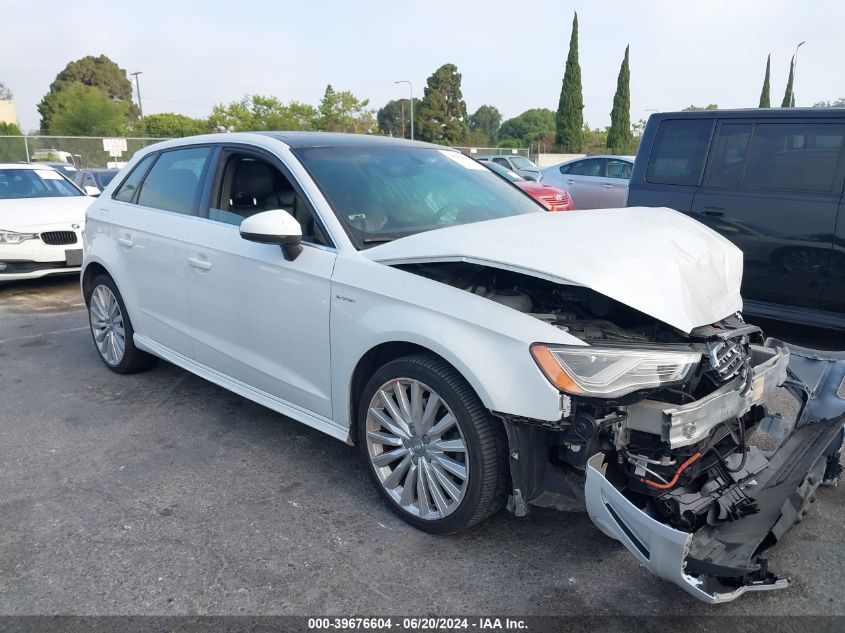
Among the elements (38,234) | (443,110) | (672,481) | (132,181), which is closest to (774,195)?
(672,481)

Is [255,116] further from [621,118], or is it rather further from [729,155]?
[729,155]

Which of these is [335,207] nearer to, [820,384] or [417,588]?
[417,588]

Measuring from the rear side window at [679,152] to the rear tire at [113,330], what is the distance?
4365 millimetres

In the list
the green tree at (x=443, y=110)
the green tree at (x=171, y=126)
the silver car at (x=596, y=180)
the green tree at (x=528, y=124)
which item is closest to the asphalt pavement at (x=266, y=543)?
the silver car at (x=596, y=180)

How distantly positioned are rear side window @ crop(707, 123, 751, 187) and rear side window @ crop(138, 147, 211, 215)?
393 cm

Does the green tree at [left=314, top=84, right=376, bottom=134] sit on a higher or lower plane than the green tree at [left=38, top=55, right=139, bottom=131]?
lower

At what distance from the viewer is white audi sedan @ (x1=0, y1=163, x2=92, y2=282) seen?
7852 mm

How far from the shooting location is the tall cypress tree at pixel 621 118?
45.2 meters

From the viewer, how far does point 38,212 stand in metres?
8.23

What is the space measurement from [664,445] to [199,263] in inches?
106

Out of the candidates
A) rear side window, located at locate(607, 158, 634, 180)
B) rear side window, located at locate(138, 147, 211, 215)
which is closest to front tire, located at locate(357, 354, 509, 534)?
rear side window, located at locate(138, 147, 211, 215)

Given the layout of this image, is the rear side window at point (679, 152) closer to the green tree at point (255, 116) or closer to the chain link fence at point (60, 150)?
the chain link fence at point (60, 150)

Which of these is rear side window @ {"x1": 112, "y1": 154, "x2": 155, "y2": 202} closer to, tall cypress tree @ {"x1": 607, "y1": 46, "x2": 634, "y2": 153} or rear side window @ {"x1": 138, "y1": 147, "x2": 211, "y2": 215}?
rear side window @ {"x1": 138, "y1": 147, "x2": 211, "y2": 215}

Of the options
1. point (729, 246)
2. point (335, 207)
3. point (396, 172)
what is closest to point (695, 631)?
point (729, 246)
